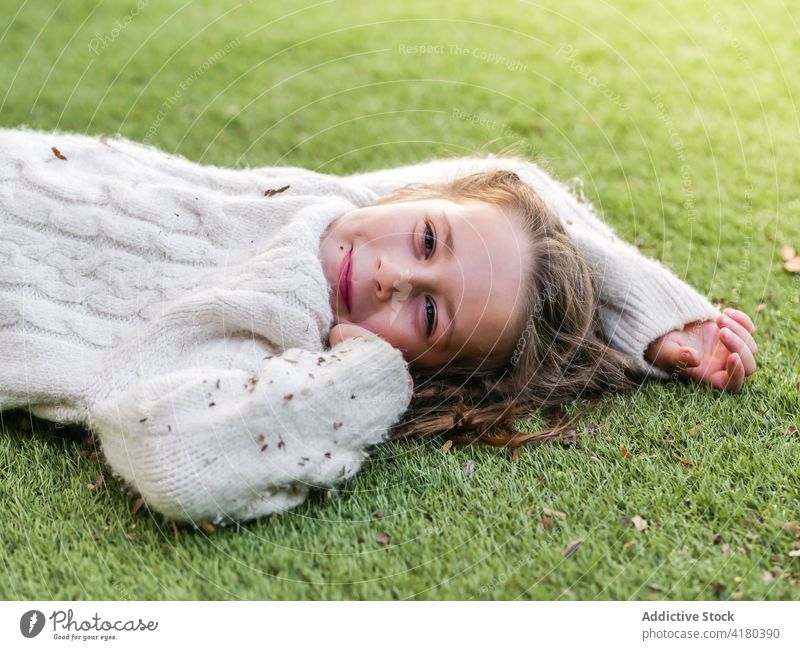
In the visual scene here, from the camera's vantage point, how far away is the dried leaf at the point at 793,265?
267 centimetres

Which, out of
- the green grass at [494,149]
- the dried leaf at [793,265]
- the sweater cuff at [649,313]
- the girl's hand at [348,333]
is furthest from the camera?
the dried leaf at [793,265]

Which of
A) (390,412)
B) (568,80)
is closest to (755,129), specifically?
(568,80)

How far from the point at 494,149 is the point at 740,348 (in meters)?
1.49

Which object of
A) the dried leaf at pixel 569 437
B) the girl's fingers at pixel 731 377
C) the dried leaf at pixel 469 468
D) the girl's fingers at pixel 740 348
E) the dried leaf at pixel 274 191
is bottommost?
the dried leaf at pixel 469 468

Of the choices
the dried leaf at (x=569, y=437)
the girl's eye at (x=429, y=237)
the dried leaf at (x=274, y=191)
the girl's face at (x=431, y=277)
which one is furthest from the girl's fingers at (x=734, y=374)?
the dried leaf at (x=274, y=191)

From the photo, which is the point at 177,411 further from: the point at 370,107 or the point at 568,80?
the point at 568,80

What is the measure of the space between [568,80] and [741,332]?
1.98m

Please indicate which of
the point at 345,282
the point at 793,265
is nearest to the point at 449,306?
the point at 345,282

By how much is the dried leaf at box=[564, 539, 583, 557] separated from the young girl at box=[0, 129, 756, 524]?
14.4 inches

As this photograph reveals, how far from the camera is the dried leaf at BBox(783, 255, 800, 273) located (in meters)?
2.67

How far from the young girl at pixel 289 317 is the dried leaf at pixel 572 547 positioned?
366 millimetres

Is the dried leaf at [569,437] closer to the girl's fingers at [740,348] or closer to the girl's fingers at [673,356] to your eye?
the girl's fingers at [673,356]

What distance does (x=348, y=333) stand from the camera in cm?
199
